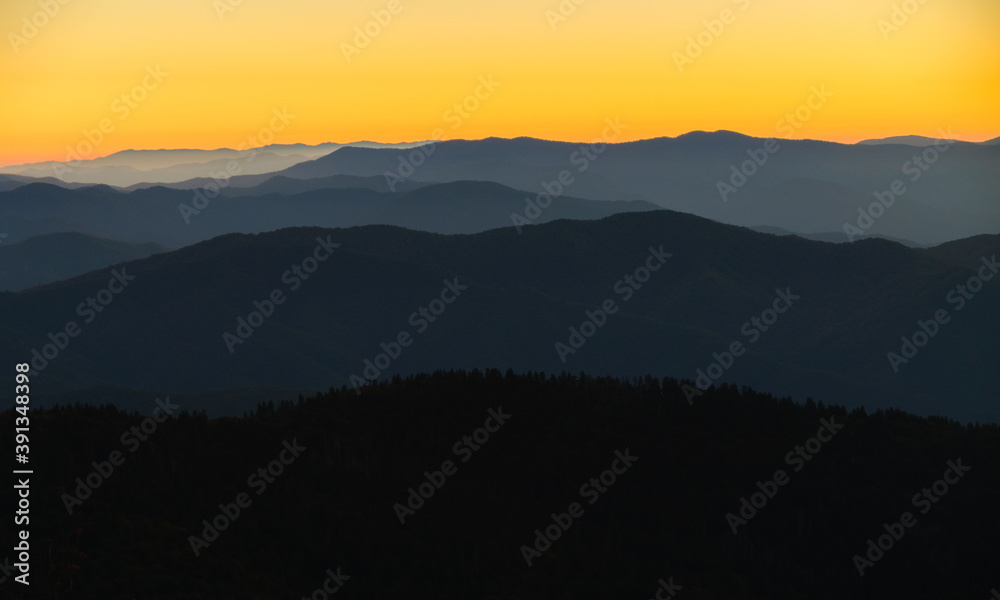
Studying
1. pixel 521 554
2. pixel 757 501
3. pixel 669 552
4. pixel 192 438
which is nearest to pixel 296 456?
pixel 192 438

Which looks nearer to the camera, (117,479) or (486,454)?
(117,479)

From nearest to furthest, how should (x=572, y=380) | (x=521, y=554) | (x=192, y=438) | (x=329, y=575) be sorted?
(x=329, y=575)
(x=521, y=554)
(x=192, y=438)
(x=572, y=380)

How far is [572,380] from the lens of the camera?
78062mm

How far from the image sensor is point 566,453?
66.4m

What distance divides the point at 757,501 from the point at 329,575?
30.4 m

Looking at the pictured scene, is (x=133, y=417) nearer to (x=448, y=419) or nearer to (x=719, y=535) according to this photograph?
(x=448, y=419)

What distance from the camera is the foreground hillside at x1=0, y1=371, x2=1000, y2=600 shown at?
48.8 meters

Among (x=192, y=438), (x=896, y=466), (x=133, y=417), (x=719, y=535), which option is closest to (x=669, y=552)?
(x=719, y=535)

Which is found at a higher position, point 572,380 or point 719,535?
point 572,380

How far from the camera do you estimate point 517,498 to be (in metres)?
60.9

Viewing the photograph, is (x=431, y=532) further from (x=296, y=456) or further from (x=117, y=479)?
(x=117, y=479)

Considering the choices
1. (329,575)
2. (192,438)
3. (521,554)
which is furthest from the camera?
(192,438)

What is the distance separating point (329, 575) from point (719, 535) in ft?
83.0

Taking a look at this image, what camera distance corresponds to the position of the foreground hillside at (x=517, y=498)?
4884 cm
